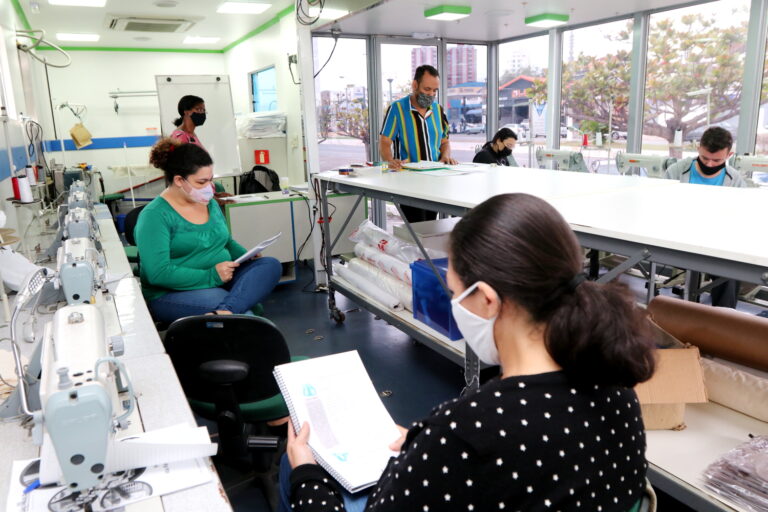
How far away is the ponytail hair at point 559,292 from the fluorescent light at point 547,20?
560cm

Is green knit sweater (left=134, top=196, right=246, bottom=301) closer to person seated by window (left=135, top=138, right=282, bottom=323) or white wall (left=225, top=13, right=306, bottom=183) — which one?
person seated by window (left=135, top=138, right=282, bottom=323)

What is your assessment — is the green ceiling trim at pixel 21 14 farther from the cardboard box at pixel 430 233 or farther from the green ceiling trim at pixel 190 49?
the cardboard box at pixel 430 233

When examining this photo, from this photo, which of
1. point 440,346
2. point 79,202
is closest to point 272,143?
point 79,202

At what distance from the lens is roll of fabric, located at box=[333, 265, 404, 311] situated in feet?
10.2

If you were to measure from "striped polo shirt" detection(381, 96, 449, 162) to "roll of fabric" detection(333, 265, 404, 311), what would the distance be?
1.09 m

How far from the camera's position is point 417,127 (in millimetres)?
4215

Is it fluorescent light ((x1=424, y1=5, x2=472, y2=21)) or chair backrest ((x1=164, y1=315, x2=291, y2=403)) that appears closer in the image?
chair backrest ((x1=164, y1=315, x2=291, y2=403))

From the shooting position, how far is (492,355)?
978 mm

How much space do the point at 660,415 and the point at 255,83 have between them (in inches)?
293

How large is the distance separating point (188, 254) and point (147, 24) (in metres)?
5.46

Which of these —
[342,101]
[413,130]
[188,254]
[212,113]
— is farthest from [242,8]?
[188,254]

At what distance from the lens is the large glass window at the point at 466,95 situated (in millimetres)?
7297

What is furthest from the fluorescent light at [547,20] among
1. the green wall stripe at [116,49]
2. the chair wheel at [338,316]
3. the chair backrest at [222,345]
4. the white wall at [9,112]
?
the green wall stripe at [116,49]

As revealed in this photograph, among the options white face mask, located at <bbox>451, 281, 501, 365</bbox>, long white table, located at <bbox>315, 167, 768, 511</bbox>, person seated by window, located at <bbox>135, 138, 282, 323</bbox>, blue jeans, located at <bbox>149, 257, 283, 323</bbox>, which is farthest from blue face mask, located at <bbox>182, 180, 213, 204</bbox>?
white face mask, located at <bbox>451, 281, 501, 365</bbox>
